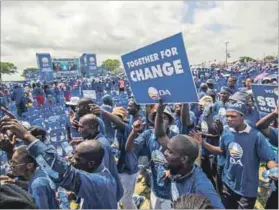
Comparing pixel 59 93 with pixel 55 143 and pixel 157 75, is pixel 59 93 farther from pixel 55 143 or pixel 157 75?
→ pixel 157 75

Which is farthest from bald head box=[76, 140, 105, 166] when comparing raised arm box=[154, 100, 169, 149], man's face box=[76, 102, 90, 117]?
Result: man's face box=[76, 102, 90, 117]

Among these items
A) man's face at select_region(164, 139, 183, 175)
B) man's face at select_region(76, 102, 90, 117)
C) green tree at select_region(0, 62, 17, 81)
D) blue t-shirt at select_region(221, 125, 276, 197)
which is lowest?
blue t-shirt at select_region(221, 125, 276, 197)

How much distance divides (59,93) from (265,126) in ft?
62.4

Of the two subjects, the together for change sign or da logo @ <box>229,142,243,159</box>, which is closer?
the together for change sign

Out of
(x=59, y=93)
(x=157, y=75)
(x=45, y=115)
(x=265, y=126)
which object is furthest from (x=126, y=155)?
(x=59, y=93)

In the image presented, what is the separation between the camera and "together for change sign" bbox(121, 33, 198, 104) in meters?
3.24

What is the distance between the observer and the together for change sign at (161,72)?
10.6ft

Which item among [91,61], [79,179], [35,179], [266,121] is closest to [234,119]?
[266,121]

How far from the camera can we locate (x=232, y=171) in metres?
3.72

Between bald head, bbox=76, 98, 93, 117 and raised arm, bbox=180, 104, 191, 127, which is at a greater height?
bald head, bbox=76, 98, 93, 117

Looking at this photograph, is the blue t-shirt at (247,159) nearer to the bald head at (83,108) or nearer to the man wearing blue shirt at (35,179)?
the man wearing blue shirt at (35,179)

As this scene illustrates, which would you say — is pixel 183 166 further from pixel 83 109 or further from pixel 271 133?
pixel 83 109

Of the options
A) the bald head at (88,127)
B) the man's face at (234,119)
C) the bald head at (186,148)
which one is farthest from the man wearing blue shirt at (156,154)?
the bald head at (186,148)

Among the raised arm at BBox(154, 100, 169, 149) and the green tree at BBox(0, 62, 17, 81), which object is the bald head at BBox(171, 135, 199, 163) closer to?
the raised arm at BBox(154, 100, 169, 149)
